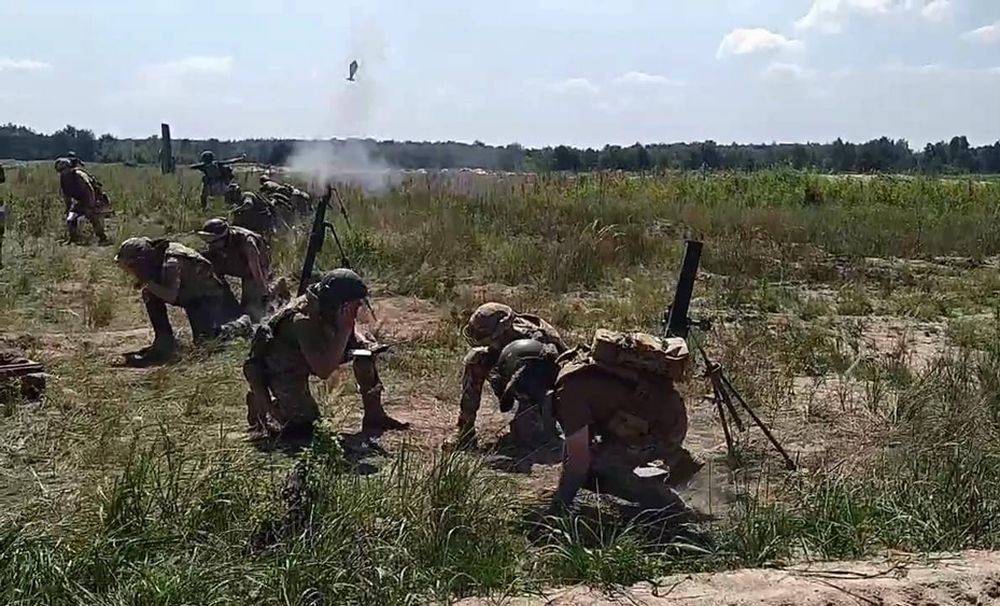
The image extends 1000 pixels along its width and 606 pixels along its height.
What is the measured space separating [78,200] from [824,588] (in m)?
12.8

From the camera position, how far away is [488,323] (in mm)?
5570

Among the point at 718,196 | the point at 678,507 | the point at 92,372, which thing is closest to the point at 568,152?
the point at 718,196

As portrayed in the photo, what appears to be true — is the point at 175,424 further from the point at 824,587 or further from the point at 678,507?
the point at 824,587

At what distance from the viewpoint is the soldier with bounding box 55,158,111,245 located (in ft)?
45.2

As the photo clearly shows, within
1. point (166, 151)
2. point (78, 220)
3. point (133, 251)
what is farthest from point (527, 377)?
point (166, 151)

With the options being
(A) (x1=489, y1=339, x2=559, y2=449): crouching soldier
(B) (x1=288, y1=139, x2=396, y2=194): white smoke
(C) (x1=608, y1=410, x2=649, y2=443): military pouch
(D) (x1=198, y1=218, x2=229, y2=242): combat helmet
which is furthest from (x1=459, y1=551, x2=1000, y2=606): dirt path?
(B) (x1=288, y1=139, x2=396, y2=194): white smoke

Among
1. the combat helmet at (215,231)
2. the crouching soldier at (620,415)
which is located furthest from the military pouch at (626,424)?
the combat helmet at (215,231)

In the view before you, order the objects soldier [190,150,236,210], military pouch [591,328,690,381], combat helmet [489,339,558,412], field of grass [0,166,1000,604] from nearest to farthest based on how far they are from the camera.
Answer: field of grass [0,166,1000,604]
military pouch [591,328,690,381]
combat helmet [489,339,558,412]
soldier [190,150,236,210]

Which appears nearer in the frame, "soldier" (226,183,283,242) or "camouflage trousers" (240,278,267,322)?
"camouflage trousers" (240,278,267,322)

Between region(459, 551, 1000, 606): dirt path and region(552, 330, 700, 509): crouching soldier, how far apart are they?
82 centimetres

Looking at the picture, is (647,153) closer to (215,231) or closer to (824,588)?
(215,231)

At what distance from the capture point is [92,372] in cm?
699

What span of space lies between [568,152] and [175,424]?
30936mm

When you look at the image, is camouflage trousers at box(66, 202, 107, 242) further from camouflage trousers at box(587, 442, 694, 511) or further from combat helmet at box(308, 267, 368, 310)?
camouflage trousers at box(587, 442, 694, 511)
